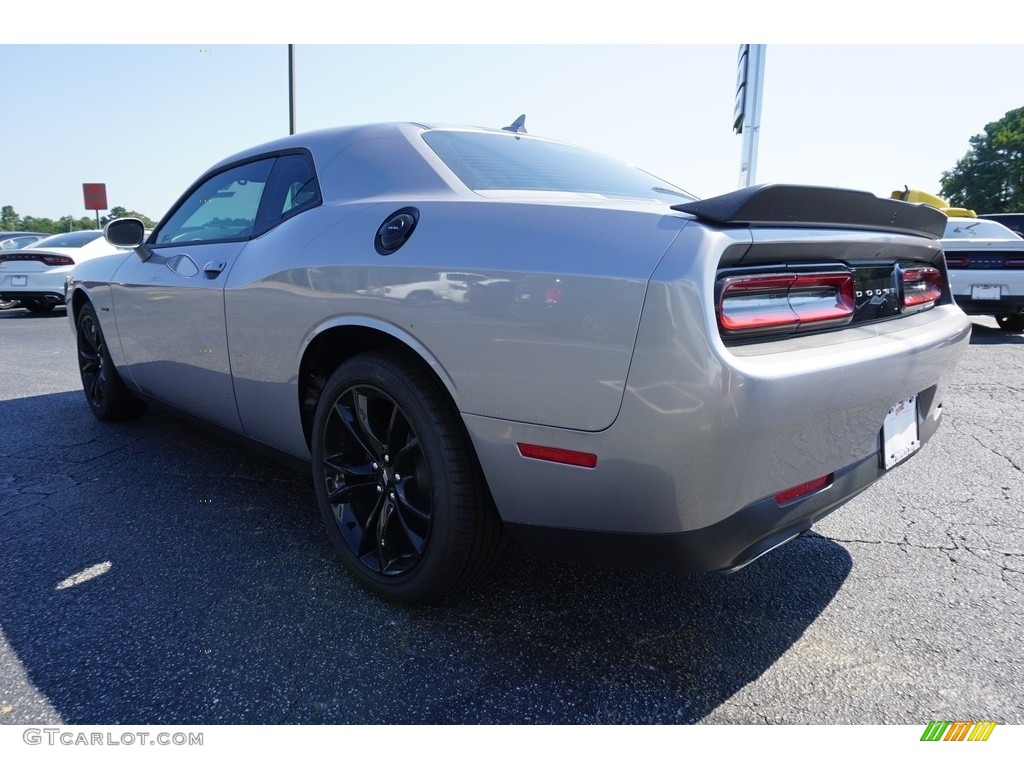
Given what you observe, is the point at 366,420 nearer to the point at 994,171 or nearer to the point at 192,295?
the point at 192,295

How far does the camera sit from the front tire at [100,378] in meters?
4.02

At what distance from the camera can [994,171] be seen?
59750 millimetres

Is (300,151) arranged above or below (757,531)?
above

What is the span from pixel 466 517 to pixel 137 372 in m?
2.53

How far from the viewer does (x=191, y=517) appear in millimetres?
2828

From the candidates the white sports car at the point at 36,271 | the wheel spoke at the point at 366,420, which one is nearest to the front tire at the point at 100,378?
the wheel spoke at the point at 366,420

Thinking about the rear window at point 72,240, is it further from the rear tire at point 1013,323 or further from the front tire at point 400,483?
the rear tire at point 1013,323

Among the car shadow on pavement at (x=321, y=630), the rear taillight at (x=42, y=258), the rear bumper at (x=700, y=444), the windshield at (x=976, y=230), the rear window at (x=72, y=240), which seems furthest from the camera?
the rear window at (x=72, y=240)

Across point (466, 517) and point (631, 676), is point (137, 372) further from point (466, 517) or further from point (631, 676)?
point (631, 676)

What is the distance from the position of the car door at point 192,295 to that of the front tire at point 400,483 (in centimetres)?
75

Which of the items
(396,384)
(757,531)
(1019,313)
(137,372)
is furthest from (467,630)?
(1019,313)

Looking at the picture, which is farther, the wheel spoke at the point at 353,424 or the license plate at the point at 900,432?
the wheel spoke at the point at 353,424

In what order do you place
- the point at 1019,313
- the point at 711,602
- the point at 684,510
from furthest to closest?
the point at 1019,313, the point at 711,602, the point at 684,510

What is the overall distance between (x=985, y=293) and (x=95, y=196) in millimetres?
33107
